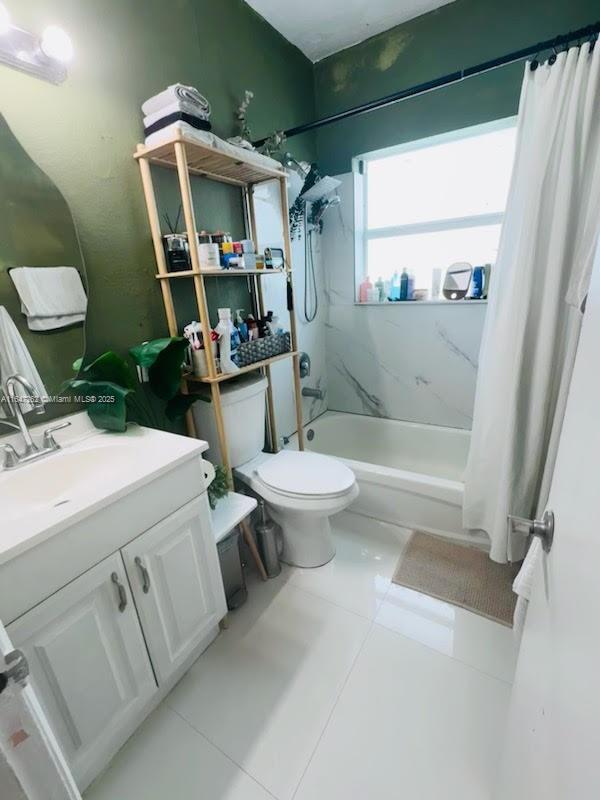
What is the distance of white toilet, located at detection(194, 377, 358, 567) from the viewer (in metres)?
1.53

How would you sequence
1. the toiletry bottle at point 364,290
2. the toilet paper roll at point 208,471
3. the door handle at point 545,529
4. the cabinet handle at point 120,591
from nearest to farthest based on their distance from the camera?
1. the door handle at point 545,529
2. the cabinet handle at point 120,591
3. the toilet paper roll at point 208,471
4. the toiletry bottle at point 364,290

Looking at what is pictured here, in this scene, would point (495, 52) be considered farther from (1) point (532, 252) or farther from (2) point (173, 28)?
(2) point (173, 28)

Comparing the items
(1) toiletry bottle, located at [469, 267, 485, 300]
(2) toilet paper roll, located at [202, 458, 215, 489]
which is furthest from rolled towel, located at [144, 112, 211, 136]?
(1) toiletry bottle, located at [469, 267, 485, 300]

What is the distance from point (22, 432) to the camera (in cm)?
110

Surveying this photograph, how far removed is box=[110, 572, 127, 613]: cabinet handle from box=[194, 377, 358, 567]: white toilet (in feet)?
2.26

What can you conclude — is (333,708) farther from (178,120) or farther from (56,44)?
(56,44)

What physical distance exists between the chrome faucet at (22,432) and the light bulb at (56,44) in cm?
95

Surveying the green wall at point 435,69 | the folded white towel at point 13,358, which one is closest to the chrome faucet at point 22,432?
the folded white towel at point 13,358

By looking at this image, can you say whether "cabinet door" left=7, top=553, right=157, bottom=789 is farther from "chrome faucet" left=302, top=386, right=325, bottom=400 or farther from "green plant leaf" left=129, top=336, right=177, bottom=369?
"chrome faucet" left=302, top=386, right=325, bottom=400

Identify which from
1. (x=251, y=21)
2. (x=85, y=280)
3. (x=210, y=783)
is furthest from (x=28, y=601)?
(x=251, y=21)

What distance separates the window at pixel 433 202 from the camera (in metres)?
2.05

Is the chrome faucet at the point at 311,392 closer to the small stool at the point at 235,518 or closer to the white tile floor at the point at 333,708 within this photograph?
the small stool at the point at 235,518

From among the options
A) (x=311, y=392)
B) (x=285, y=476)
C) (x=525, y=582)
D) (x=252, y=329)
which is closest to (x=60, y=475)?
(x=285, y=476)

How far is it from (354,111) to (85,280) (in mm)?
1355
